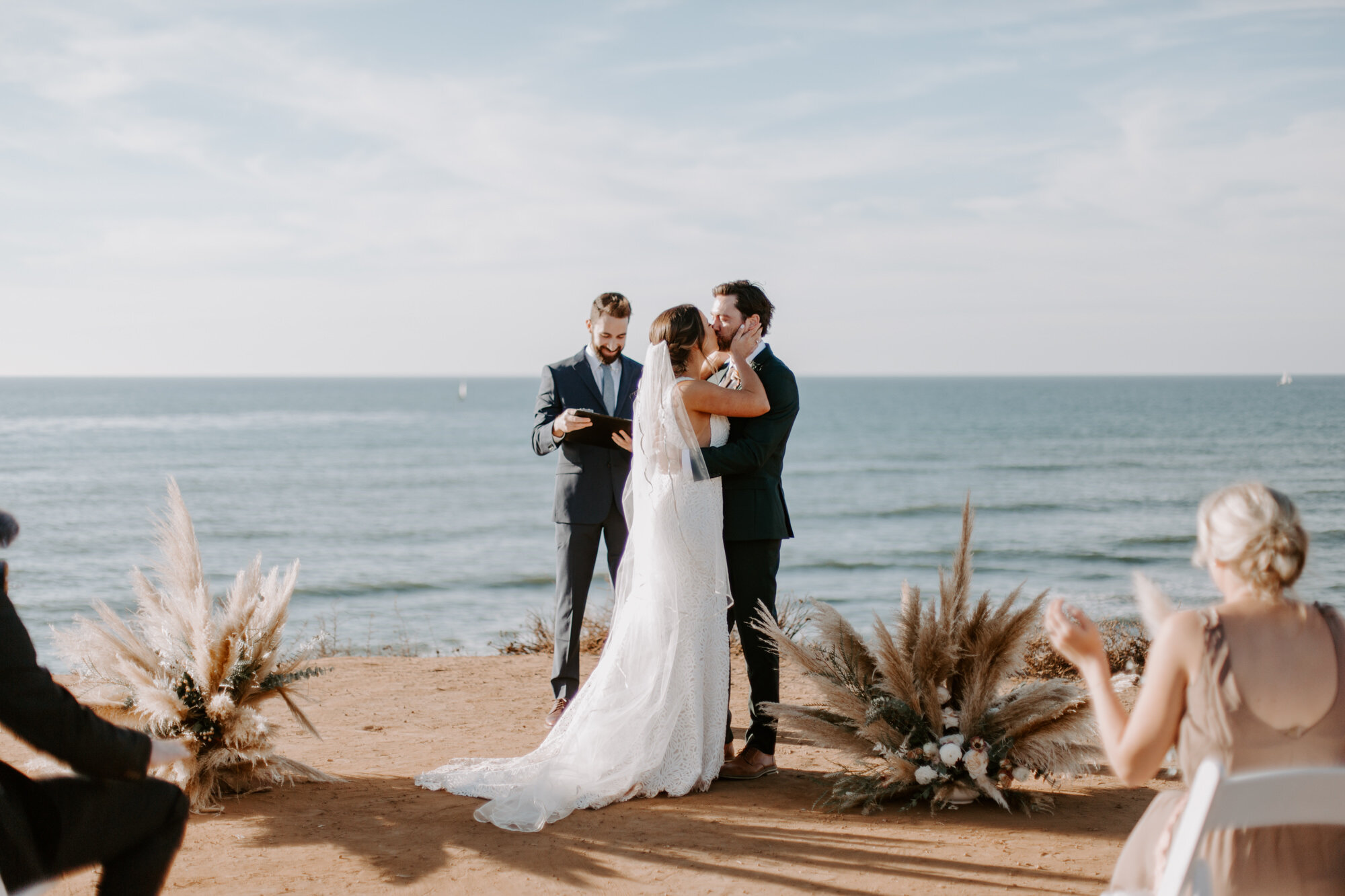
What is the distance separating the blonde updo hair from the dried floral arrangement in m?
2.10

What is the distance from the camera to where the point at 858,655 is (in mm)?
4773

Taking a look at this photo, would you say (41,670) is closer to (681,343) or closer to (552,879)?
(552,879)

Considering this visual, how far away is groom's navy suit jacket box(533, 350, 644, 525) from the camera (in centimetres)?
619

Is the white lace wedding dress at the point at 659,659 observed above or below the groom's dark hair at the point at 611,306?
below

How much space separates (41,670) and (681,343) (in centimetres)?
323

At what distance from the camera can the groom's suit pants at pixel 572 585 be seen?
6.13m

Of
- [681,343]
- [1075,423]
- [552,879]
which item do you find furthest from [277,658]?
[1075,423]

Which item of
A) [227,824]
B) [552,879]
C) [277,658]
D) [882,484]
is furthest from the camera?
[882,484]

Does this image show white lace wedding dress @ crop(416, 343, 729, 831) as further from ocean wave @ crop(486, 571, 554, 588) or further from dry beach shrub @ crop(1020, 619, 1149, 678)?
ocean wave @ crop(486, 571, 554, 588)

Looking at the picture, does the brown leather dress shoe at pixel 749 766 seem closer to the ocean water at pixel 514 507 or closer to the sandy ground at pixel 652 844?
the sandy ground at pixel 652 844

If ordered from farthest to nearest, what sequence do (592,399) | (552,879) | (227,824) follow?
1. (592,399)
2. (227,824)
3. (552,879)

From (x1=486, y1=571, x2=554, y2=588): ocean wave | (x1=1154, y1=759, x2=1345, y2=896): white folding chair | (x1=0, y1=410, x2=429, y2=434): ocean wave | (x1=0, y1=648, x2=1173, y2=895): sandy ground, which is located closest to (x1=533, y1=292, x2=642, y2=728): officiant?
(x1=0, y1=648, x2=1173, y2=895): sandy ground

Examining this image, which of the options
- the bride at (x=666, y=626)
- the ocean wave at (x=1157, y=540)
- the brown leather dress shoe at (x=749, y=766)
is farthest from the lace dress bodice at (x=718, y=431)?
the ocean wave at (x=1157, y=540)

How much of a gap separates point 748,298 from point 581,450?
161 cm
